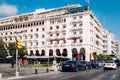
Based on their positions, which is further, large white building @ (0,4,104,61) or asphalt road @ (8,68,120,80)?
large white building @ (0,4,104,61)

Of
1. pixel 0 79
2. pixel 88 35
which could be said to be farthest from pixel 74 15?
pixel 0 79

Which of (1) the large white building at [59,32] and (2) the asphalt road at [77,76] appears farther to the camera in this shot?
(1) the large white building at [59,32]

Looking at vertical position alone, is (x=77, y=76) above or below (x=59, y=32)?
below

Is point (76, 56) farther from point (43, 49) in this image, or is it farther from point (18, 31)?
point (18, 31)

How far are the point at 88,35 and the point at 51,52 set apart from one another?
14.7 meters

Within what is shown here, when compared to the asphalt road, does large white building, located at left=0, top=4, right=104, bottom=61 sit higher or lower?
higher

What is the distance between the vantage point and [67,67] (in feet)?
107

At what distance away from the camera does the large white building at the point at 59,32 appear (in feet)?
242

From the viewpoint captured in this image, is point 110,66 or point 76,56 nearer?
point 110,66

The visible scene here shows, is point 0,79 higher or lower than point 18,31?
lower

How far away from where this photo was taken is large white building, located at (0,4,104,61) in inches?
2906

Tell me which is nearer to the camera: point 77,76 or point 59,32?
point 77,76

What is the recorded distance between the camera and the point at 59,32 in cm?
7831

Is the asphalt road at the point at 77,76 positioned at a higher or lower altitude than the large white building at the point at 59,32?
lower
